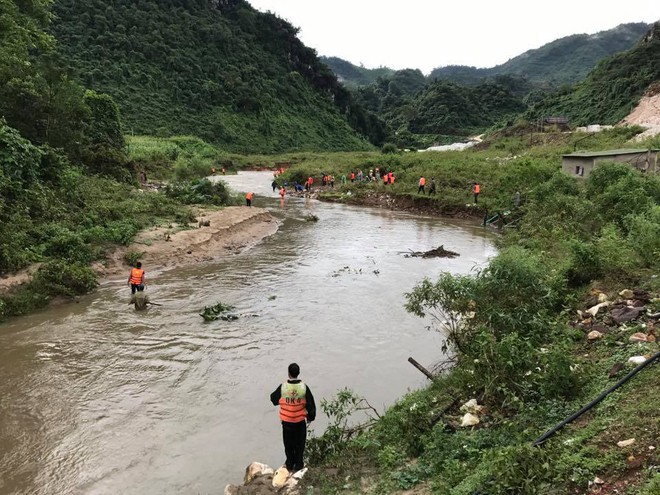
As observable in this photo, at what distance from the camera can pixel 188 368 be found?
10156 mm

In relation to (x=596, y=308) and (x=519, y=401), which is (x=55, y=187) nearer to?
(x=519, y=401)

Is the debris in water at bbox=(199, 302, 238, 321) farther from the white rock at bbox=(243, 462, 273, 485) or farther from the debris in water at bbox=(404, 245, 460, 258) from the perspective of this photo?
the debris in water at bbox=(404, 245, 460, 258)

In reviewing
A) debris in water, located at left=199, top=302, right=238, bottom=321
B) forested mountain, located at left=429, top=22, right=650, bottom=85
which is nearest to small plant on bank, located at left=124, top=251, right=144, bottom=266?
debris in water, located at left=199, top=302, right=238, bottom=321

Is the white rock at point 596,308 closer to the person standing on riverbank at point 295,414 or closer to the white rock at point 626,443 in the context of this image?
the white rock at point 626,443

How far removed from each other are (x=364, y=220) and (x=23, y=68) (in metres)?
19.4

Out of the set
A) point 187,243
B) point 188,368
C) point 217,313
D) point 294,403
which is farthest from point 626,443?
point 187,243

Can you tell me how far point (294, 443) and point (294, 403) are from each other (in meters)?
0.59

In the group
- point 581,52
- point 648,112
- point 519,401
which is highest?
point 581,52

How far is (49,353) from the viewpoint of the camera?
10805 mm

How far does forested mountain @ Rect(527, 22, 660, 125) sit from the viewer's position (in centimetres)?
5238

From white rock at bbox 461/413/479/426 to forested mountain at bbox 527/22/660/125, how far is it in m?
53.9

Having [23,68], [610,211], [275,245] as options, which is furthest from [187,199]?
[610,211]

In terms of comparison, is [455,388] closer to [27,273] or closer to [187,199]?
[27,273]

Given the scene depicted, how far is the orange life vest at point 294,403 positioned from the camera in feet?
21.1
